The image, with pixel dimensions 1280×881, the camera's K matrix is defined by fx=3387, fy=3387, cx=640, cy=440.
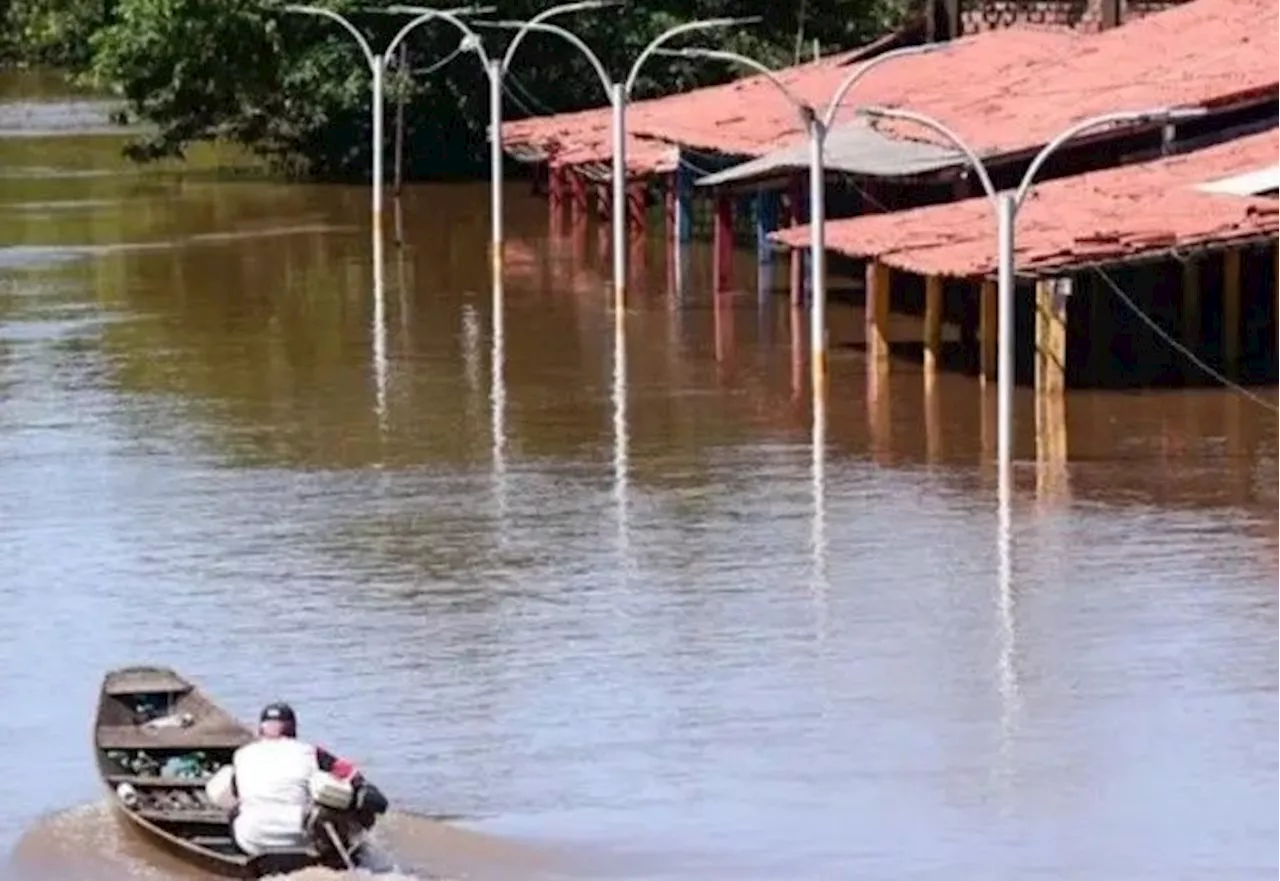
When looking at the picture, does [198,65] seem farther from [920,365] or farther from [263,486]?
[263,486]

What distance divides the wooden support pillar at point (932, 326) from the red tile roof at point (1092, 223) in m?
0.69

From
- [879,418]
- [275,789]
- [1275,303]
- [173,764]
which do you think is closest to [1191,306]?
[1275,303]

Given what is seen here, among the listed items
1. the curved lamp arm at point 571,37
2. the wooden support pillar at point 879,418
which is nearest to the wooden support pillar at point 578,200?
the curved lamp arm at point 571,37

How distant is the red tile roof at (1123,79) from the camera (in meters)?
48.0

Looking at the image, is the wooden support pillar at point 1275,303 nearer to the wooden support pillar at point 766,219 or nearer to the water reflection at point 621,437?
the water reflection at point 621,437

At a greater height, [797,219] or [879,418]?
[797,219]

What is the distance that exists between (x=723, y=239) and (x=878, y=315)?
10.7 m

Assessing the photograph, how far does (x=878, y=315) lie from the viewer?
4588 centimetres

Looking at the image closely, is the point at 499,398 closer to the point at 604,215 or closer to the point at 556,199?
the point at 556,199

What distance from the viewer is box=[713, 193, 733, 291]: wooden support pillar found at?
183ft

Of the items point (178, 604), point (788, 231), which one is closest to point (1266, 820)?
point (178, 604)

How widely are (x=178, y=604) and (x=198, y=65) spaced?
4710 centimetres

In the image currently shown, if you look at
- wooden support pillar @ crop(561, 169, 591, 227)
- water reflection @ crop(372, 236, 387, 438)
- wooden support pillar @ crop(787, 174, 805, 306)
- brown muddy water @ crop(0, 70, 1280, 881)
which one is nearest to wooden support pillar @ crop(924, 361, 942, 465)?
brown muddy water @ crop(0, 70, 1280, 881)

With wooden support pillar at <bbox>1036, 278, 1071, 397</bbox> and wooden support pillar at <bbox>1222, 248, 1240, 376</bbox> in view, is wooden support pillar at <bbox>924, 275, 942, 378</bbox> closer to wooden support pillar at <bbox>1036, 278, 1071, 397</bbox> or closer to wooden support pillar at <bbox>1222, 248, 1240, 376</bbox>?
wooden support pillar at <bbox>1036, 278, 1071, 397</bbox>
